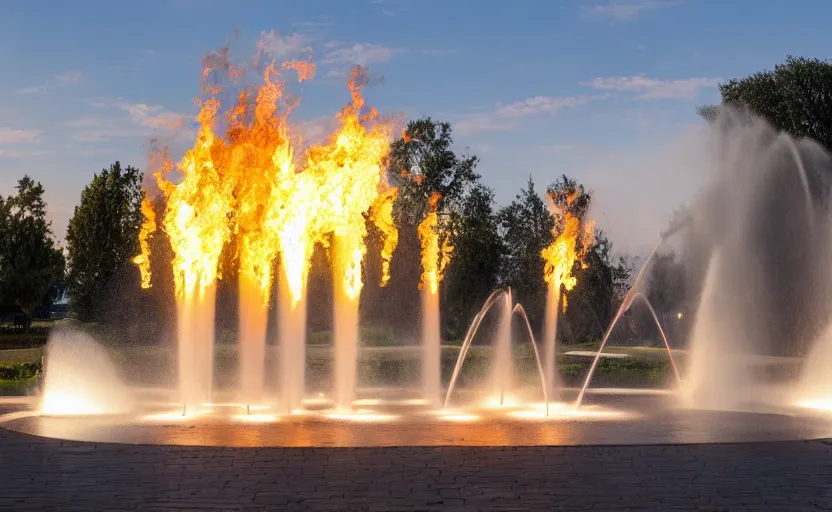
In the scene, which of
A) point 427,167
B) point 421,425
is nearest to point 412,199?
point 427,167

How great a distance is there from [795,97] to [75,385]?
3940cm

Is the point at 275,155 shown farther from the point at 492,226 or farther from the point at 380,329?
the point at 492,226

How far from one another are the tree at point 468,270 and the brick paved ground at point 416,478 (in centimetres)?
4138

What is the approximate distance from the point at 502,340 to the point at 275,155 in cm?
825

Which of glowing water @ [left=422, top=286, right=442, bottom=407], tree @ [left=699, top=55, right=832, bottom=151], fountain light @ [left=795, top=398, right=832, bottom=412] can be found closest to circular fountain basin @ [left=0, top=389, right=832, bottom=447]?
fountain light @ [left=795, top=398, right=832, bottom=412]

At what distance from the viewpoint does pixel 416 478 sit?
423 inches

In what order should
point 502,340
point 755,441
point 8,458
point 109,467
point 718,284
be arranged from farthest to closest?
point 718,284
point 502,340
point 755,441
point 8,458
point 109,467

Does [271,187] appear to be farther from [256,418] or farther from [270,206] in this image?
[256,418]

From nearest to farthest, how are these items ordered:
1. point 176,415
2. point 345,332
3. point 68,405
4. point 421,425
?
point 421,425 < point 176,415 < point 68,405 < point 345,332

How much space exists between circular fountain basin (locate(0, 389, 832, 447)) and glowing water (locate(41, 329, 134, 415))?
51 centimetres

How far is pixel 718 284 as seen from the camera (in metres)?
29.2

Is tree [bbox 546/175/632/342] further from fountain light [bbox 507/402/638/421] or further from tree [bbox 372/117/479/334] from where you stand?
fountain light [bbox 507/402/638/421]

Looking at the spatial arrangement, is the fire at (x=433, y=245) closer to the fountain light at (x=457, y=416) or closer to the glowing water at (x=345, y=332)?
the glowing water at (x=345, y=332)

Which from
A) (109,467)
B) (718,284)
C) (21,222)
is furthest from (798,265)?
(21,222)
